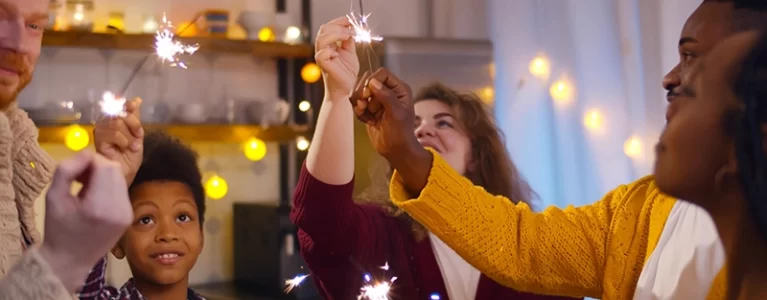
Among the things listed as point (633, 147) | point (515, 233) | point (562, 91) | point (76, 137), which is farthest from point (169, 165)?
point (562, 91)

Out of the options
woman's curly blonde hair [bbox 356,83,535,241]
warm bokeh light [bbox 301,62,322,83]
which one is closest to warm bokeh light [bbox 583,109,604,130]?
woman's curly blonde hair [bbox 356,83,535,241]

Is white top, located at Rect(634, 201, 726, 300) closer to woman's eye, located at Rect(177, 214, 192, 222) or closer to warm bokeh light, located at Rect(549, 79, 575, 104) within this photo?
woman's eye, located at Rect(177, 214, 192, 222)

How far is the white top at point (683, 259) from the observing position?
31.4 inches

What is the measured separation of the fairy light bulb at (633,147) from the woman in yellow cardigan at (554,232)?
126cm

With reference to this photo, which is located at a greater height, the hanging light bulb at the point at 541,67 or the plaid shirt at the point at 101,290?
the hanging light bulb at the point at 541,67

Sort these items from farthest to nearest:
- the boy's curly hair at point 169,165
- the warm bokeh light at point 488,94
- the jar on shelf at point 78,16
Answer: the warm bokeh light at point 488,94 < the jar on shelf at point 78,16 < the boy's curly hair at point 169,165

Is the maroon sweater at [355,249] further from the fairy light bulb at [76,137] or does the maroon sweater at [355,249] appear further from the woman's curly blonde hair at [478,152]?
the fairy light bulb at [76,137]

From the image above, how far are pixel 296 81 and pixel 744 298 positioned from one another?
215cm

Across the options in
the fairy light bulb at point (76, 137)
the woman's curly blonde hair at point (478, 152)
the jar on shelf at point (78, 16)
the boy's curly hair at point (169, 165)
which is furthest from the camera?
the jar on shelf at point (78, 16)

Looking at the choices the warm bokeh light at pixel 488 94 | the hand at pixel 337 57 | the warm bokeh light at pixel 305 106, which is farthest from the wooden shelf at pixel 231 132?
the hand at pixel 337 57

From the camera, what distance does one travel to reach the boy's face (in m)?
0.99

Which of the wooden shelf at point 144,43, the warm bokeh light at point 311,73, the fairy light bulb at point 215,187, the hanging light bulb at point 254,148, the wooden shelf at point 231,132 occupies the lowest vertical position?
the fairy light bulb at point 215,187

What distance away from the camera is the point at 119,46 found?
2170mm

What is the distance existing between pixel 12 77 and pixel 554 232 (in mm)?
684
